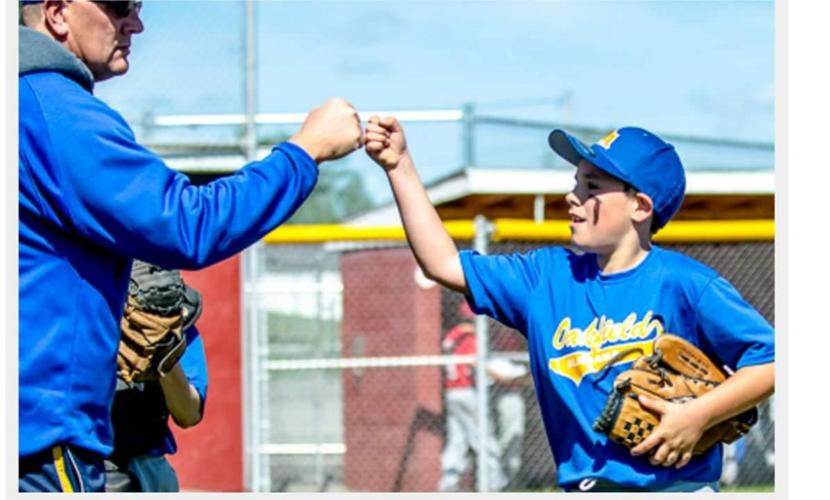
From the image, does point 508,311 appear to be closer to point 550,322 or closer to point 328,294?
point 550,322

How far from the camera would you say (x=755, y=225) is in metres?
10.7

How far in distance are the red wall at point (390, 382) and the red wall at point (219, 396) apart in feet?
3.10

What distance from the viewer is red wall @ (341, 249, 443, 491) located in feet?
35.6

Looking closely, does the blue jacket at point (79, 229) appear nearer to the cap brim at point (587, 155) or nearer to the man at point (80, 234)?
the man at point (80, 234)

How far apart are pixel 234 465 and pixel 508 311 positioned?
5654 millimetres

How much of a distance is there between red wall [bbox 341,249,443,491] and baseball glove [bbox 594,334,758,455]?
6179mm

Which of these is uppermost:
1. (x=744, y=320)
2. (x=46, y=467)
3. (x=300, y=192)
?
(x=300, y=192)

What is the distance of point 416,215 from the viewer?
4.77 metres

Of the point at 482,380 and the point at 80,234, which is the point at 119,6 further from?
the point at 482,380

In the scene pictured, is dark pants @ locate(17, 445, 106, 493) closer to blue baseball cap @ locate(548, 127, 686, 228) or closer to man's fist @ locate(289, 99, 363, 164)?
man's fist @ locate(289, 99, 363, 164)

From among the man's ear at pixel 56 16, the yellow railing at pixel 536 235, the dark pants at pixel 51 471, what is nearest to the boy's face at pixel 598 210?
the man's ear at pixel 56 16

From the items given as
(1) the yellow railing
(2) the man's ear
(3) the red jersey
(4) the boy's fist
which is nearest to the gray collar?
(2) the man's ear

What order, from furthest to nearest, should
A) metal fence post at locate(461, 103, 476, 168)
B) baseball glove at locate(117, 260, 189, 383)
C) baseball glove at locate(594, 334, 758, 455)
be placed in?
metal fence post at locate(461, 103, 476, 168), baseball glove at locate(117, 260, 189, 383), baseball glove at locate(594, 334, 758, 455)

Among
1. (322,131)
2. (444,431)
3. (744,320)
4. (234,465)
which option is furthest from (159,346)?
(444,431)
